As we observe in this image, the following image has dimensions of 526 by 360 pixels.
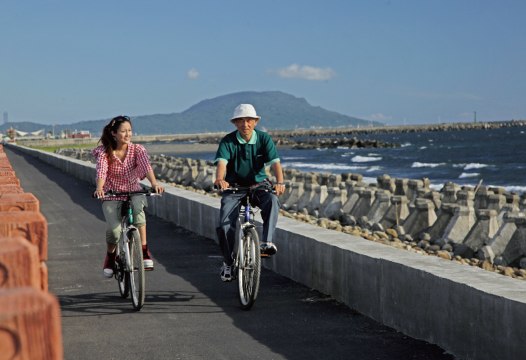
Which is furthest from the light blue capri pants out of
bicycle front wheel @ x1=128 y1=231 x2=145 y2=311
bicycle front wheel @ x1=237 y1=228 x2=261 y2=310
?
bicycle front wheel @ x1=237 y1=228 x2=261 y2=310

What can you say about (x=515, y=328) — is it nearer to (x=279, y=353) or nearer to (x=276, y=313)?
(x=279, y=353)

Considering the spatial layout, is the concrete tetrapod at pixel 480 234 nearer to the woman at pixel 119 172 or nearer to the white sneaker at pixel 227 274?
the white sneaker at pixel 227 274

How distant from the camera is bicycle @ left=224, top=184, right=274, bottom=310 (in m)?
5.94

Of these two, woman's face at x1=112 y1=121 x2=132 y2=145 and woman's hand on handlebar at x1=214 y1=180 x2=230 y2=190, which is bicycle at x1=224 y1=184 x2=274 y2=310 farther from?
woman's face at x1=112 y1=121 x2=132 y2=145

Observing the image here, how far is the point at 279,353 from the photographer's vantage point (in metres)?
4.75

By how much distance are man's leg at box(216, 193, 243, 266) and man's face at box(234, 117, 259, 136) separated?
655 millimetres

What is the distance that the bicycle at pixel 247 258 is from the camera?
5.94 meters

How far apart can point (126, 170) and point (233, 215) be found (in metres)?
1.19

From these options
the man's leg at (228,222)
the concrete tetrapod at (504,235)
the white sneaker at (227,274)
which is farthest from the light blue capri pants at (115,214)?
the concrete tetrapod at (504,235)

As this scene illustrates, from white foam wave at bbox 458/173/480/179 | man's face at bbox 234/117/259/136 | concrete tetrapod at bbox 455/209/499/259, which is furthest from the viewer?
white foam wave at bbox 458/173/480/179

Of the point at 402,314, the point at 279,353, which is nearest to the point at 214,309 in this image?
the point at 279,353

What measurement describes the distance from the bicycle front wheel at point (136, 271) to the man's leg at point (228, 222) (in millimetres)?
905

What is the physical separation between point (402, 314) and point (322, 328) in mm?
695

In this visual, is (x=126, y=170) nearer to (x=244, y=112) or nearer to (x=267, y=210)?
(x=244, y=112)
